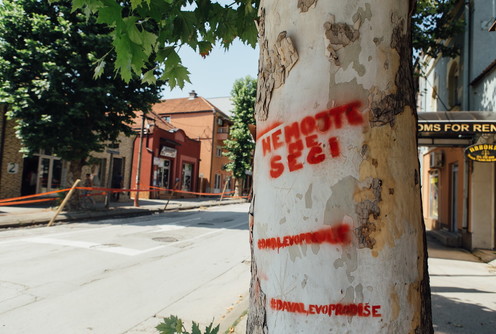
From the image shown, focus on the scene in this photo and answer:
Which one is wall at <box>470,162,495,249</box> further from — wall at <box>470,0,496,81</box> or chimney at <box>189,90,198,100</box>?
chimney at <box>189,90,198,100</box>

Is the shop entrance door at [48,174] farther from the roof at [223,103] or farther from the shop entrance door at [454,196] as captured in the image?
the roof at [223,103]

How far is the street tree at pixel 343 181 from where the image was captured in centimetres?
108

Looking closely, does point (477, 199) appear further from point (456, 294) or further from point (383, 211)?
point (383, 211)

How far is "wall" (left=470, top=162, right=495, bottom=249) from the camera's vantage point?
977 centimetres

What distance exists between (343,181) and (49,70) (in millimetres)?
13065

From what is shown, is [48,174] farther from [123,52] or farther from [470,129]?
[470,129]

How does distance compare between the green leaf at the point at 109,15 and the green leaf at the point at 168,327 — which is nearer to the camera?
the green leaf at the point at 168,327

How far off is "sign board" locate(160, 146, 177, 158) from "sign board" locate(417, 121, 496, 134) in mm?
22080

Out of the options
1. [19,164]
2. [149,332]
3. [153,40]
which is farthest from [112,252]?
[19,164]

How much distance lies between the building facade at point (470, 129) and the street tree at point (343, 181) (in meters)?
8.36

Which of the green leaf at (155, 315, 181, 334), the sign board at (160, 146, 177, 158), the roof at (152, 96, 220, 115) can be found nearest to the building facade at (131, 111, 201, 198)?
the sign board at (160, 146, 177, 158)

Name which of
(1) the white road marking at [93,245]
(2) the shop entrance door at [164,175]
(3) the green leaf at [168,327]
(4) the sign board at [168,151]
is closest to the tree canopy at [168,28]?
(3) the green leaf at [168,327]

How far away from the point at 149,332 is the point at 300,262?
3315 millimetres

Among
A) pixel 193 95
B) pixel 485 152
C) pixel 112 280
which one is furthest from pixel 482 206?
pixel 193 95
